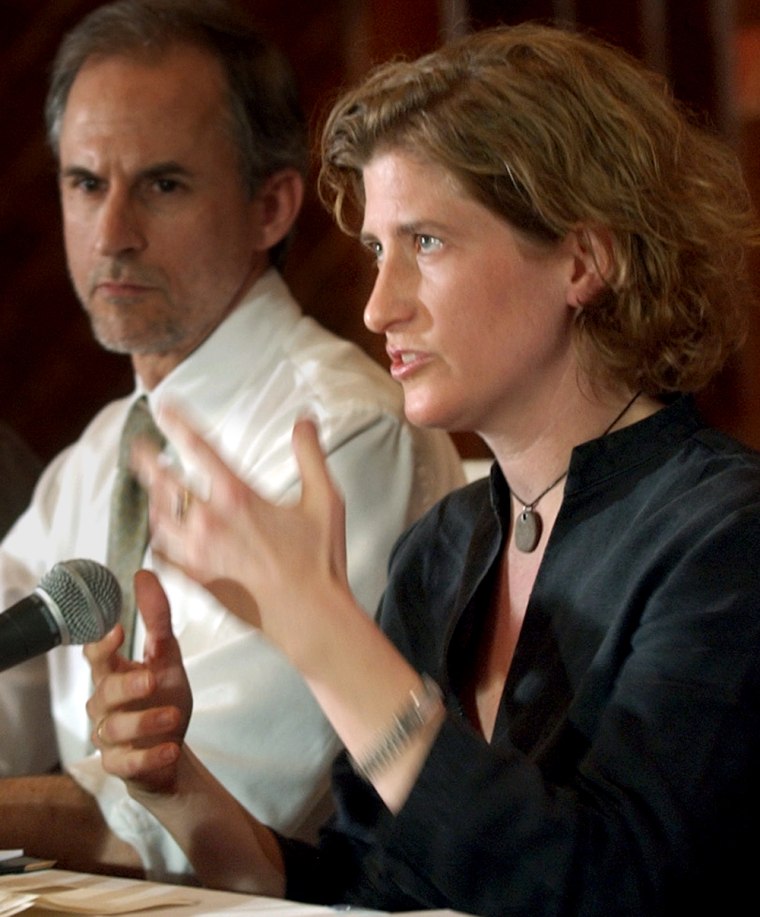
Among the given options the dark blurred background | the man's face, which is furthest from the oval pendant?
the dark blurred background

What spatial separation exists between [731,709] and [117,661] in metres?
0.56

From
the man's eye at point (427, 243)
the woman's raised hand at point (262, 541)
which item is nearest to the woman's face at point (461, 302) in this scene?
the man's eye at point (427, 243)

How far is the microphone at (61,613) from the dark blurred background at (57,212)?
1.59 metres

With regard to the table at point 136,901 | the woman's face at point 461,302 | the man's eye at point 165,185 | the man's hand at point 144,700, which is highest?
the man's eye at point 165,185

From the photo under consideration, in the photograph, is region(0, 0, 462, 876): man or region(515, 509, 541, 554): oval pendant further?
region(0, 0, 462, 876): man

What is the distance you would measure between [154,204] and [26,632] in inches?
37.1

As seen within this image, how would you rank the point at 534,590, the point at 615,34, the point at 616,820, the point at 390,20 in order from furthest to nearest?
the point at 390,20 → the point at 615,34 → the point at 534,590 → the point at 616,820

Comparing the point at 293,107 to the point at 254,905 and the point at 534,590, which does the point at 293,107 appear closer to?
the point at 534,590

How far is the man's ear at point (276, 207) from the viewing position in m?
2.03

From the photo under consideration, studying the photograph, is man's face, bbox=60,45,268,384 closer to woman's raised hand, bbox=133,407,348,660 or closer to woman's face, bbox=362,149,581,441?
woman's face, bbox=362,149,581,441

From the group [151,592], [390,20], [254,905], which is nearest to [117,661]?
[151,592]

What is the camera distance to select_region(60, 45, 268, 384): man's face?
194cm

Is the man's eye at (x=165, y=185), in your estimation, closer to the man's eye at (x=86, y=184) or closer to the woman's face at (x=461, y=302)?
the man's eye at (x=86, y=184)

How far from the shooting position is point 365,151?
1304 millimetres
